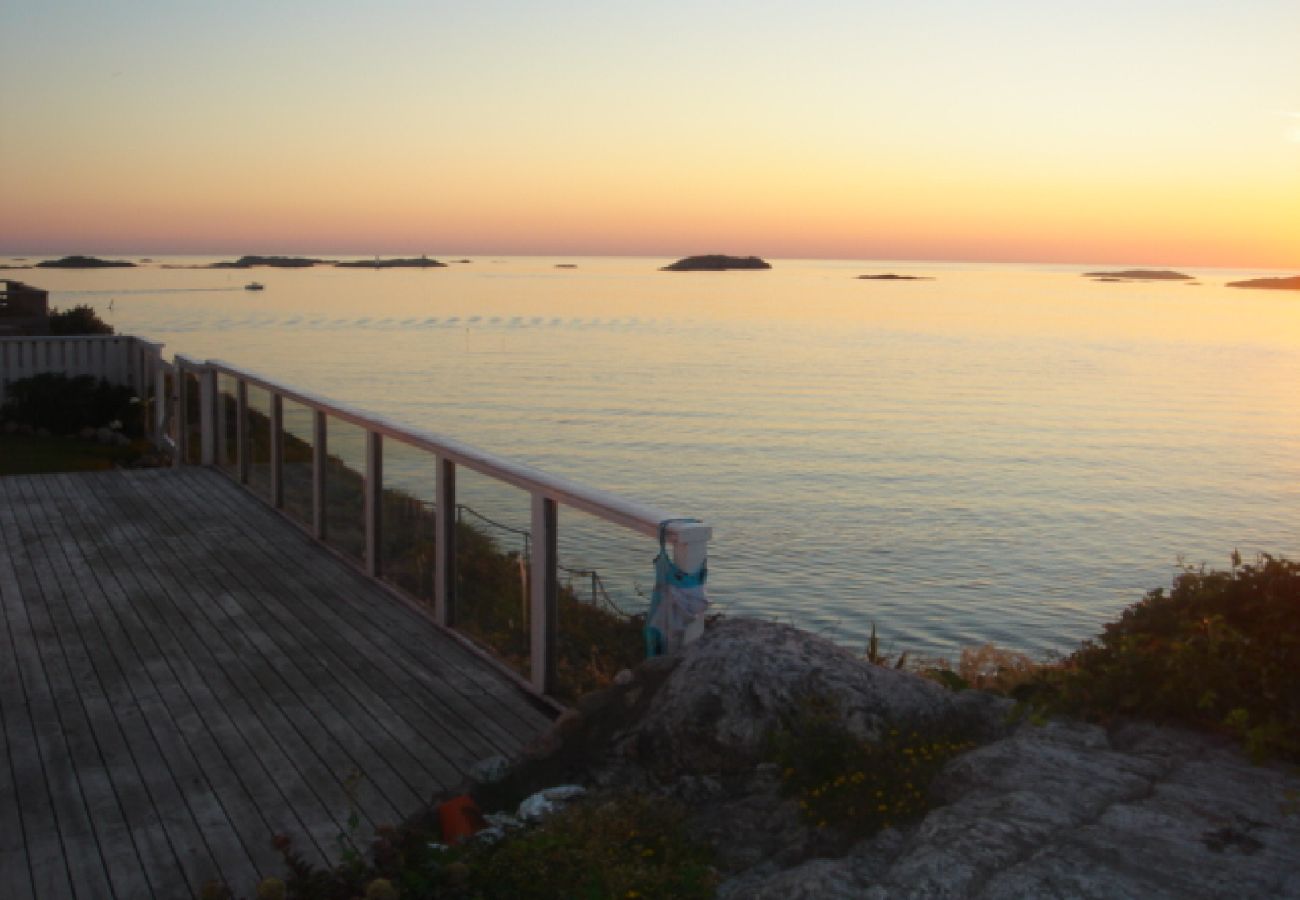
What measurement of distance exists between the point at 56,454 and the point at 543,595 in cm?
1051

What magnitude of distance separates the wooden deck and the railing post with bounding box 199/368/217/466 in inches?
120

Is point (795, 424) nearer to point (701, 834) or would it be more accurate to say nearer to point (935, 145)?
point (701, 834)

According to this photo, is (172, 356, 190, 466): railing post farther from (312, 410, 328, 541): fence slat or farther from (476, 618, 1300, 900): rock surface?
(476, 618, 1300, 900): rock surface

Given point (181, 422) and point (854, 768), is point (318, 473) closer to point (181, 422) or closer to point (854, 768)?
point (181, 422)

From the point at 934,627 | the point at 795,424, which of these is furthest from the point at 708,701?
the point at 795,424

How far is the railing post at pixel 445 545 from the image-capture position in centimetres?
599

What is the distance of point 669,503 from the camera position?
21781 mm

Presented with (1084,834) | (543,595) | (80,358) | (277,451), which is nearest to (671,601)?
(543,595)

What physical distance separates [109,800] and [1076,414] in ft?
115

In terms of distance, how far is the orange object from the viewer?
3688 millimetres

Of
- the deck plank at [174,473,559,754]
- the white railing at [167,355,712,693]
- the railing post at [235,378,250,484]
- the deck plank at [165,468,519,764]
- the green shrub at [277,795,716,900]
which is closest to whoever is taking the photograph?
the green shrub at [277,795,716,900]

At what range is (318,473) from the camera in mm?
8141

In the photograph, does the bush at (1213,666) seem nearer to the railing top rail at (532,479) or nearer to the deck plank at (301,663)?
the railing top rail at (532,479)

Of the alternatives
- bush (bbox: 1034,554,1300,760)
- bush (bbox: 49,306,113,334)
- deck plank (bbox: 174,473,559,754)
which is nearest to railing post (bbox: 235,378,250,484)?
deck plank (bbox: 174,473,559,754)
